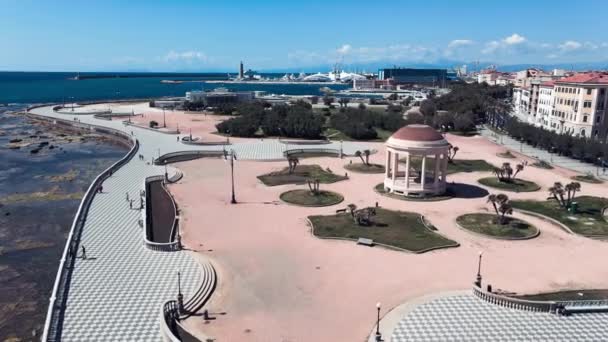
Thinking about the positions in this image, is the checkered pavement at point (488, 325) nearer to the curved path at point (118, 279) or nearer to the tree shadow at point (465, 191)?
the curved path at point (118, 279)

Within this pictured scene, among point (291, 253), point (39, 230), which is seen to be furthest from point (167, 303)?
point (39, 230)

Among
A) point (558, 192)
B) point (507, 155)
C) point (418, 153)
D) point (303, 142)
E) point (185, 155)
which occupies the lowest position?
point (185, 155)

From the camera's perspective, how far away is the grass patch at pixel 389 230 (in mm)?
35781

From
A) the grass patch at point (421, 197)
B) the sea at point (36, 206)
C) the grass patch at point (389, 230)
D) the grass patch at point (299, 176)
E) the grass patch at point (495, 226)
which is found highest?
the grass patch at point (299, 176)

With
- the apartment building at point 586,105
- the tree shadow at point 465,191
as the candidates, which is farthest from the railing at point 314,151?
the apartment building at point 586,105

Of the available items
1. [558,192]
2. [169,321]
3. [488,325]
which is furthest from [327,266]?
[558,192]

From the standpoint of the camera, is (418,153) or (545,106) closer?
(418,153)

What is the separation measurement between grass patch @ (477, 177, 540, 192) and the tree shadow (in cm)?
212

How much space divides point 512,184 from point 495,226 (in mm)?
16433

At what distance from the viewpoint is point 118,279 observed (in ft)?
93.0

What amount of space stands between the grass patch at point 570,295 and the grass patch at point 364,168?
3383 cm

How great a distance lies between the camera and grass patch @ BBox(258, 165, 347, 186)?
54688mm

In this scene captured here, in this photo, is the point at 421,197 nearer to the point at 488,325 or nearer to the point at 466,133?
the point at 488,325

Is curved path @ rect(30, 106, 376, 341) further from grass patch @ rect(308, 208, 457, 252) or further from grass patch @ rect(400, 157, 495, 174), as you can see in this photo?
grass patch @ rect(400, 157, 495, 174)
